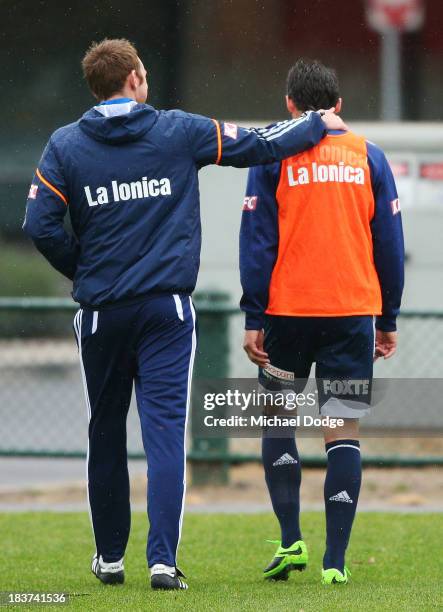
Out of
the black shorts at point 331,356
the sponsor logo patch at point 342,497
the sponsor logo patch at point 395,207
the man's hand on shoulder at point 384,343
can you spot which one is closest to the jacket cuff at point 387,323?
the man's hand on shoulder at point 384,343

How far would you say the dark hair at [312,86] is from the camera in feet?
17.2

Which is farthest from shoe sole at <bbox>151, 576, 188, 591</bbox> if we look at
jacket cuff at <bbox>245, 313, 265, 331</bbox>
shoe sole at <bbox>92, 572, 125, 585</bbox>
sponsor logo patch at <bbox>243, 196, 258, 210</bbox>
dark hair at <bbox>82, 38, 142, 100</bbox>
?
dark hair at <bbox>82, 38, 142, 100</bbox>

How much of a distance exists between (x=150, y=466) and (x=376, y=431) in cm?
422

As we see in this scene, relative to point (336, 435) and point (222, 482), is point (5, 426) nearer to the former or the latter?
point (222, 482)

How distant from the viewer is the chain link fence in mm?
8570

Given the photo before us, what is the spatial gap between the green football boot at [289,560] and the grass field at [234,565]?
0.07 metres

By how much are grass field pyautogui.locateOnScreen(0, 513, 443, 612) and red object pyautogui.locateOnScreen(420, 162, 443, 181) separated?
3025mm

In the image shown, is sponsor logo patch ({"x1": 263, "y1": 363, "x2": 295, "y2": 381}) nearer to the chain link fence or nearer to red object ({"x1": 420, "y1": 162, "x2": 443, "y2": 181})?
the chain link fence

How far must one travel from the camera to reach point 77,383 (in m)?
12.2

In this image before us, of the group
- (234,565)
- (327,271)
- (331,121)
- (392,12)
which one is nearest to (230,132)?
(331,121)

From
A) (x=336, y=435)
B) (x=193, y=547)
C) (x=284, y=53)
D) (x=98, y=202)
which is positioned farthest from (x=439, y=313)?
(x=284, y=53)

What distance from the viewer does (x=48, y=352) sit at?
15625 millimetres

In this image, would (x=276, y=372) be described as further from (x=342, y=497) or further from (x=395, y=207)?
(x=395, y=207)

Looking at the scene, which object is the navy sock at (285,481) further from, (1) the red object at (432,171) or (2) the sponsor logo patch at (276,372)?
(1) the red object at (432,171)
